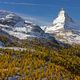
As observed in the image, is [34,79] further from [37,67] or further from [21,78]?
[37,67]

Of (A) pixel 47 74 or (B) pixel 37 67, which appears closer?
(A) pixel 47 74

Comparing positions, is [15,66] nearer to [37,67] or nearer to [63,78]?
[37,67]

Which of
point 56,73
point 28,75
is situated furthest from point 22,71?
point 56,73

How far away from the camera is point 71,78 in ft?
586

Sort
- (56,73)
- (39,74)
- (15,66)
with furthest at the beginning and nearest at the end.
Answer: (15,66) → (56,73) → (39,74)

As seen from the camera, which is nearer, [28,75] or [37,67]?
[28,75]

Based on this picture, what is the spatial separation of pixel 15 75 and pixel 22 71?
11.2 meters

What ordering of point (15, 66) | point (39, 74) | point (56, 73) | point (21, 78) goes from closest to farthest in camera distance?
point (21, 78) < point (39, 74) < point (56, 73) < point (15, 66)

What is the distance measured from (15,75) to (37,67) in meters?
36.5

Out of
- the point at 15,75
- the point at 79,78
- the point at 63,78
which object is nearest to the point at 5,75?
the point at 15,75

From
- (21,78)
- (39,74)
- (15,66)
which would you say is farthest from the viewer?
(15,66)

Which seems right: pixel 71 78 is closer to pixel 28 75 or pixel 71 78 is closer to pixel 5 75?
pixel 28 75

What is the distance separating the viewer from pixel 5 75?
15875cm

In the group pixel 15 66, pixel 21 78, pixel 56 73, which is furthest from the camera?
pixel 15 66
